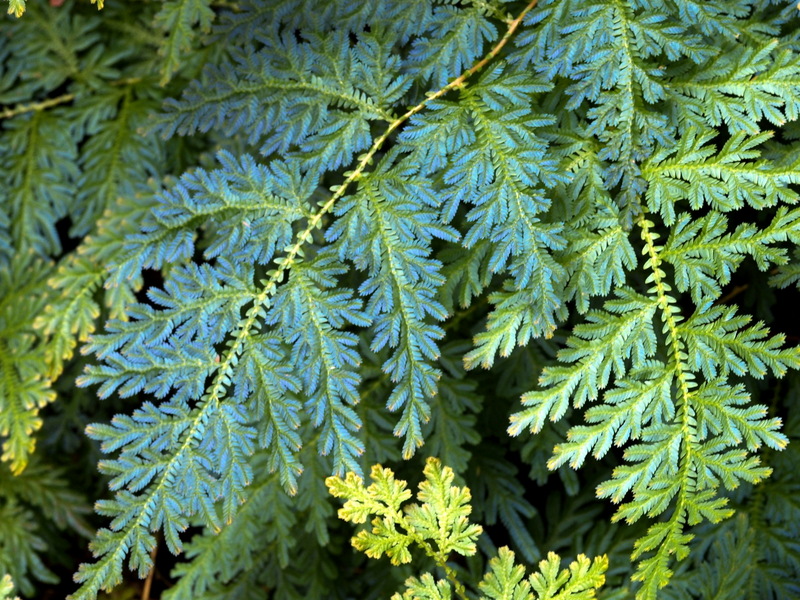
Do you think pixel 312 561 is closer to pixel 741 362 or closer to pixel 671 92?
pixel 741 362

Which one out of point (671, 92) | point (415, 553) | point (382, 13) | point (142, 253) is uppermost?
point (382, 13)

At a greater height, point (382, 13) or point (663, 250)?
point (382, 13)

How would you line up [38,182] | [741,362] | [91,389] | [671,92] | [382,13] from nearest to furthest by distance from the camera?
[741,362]
[671,92]
[382,13]
[38,182]
[91,389]

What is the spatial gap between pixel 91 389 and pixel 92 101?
89 centimetres

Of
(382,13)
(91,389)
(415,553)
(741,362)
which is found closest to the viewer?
(741,362)

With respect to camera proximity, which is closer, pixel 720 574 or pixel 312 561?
pixel 720 574

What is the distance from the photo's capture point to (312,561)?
2.02 metres

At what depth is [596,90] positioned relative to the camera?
1378mm

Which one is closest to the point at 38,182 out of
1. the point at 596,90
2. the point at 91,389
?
the point at 91,389

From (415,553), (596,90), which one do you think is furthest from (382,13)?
(415,553)

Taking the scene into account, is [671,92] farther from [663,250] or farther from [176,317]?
[176,317]

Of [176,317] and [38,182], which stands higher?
[38,182]

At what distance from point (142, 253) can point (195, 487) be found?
1.65 feet

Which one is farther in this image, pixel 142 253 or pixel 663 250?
pixel 142 253
